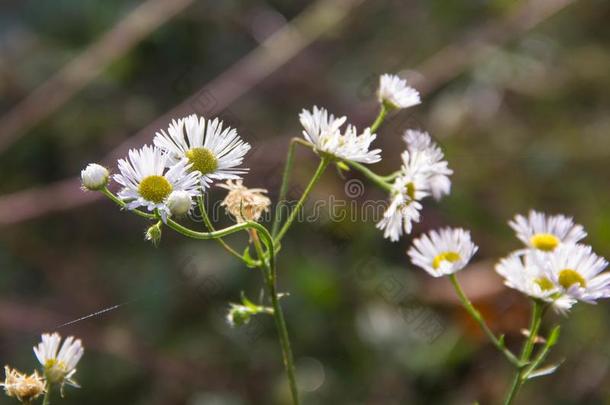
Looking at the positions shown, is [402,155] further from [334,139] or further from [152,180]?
[152,180]

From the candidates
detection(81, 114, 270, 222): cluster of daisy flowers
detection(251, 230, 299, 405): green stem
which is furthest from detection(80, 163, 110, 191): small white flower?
detection(251, 230, 299, 405): green stem

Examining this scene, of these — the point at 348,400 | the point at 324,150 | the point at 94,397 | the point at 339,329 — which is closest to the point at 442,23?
the point at 339,329

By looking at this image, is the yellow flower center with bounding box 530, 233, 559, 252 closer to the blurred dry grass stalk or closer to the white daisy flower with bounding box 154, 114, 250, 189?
the white daisy flower with bounding box 154, 114, 250, 189

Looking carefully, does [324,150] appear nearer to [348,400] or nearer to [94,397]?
[348,400]

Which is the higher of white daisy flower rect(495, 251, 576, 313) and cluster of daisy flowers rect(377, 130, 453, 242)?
cluster of daisy flowers rect(377, 130, 453, 242)

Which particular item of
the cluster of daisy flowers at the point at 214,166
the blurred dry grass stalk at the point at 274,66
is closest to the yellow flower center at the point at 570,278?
the cluster of daisy flowers at the point at 214,166

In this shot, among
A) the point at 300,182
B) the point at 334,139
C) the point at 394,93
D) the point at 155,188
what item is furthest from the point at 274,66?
the point at 155,188
